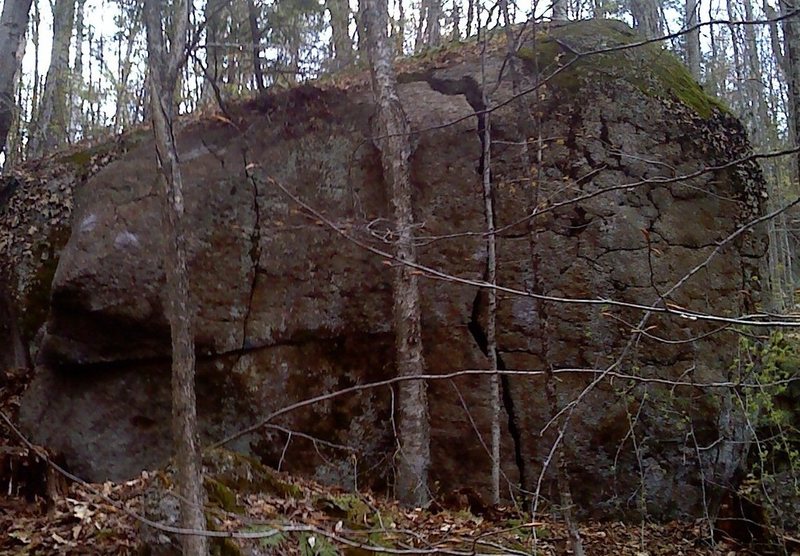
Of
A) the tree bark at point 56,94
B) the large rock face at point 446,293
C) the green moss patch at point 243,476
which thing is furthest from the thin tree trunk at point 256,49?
the tree bark at point 56,94

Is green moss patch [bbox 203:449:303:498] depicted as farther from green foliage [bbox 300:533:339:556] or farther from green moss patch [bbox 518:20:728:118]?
green moss patch [bbox 518:20:728:118]

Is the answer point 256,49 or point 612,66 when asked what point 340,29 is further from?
point 612,66

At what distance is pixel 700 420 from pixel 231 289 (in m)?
4.71

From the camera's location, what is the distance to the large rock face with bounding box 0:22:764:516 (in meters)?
6.30

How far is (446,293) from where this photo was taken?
260 inches

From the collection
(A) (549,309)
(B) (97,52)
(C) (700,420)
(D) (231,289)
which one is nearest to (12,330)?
(D) (231,289)

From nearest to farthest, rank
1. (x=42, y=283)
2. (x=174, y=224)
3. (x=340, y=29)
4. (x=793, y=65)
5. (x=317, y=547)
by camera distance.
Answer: (x=317, y=547)
(x=793, y=65)
(x=174, y=224)
(x=42, y=283)
(x=340, y=29)

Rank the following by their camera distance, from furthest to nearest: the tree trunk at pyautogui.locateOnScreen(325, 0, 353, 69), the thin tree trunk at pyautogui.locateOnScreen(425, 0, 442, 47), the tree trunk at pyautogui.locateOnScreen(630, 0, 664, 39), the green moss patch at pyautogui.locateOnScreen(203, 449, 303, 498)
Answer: the tree trunk at pyautogui.locateOnScreen(630, 0, 664, 39)
the thin tree trunk at pyautogui.locateOnScreen(425, 0, 442, 47)
the tree trunk at pyautogui.locateOnScreen(325, 0, 353, 69)
the green moss patch at pyautogui.locateOnScreen(203, 449, 303, 498)

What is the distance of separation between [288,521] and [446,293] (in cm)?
378

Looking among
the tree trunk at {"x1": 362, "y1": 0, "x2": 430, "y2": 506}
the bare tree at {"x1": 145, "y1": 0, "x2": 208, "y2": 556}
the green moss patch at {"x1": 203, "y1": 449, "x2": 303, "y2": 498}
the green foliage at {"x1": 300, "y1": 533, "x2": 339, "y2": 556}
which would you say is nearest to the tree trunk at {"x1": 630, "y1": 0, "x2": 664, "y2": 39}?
the tree trunk at {"x1": 362, "y1": 0, "x2": 430, "y2": 506}

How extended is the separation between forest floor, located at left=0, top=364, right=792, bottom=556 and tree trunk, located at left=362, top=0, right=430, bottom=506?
0.37m

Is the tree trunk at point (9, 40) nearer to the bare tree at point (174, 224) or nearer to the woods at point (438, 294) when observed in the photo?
the woods at point (438, 294)

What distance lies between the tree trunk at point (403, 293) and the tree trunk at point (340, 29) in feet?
13.4

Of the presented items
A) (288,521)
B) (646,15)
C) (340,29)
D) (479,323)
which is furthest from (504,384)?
(646,15)
